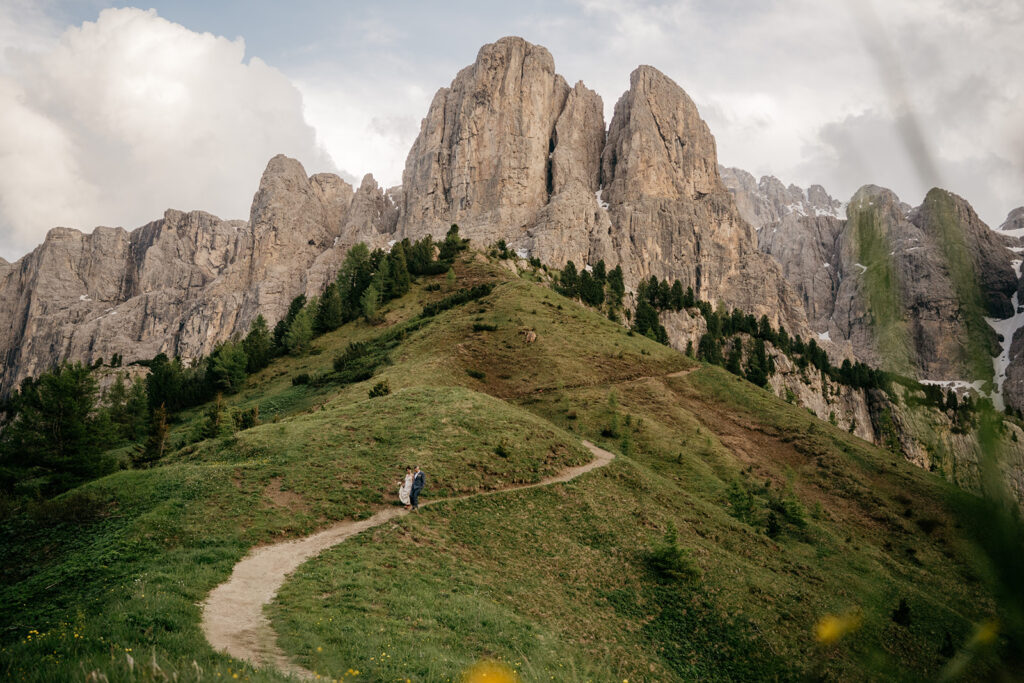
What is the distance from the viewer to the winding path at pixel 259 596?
39.1 ft

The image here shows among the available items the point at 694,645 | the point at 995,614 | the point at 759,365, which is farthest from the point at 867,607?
the point at 759,365

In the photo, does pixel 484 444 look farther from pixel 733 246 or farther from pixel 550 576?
pixel 733 246

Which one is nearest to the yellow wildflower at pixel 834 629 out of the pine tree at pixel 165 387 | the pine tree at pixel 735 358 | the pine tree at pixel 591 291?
the pine tree at pixel 165 387

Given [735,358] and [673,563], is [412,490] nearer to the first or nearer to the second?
[673,563]

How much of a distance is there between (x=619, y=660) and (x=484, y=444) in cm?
1665

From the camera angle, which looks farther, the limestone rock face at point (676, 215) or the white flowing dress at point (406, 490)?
the limestone rock face at point (676, 215)

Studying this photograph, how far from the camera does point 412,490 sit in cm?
2395

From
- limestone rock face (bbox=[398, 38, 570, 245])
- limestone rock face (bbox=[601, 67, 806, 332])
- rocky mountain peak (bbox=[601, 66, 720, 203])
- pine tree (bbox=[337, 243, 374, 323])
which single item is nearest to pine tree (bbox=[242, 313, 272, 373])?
pine tree (bbox=[337, 243, 374, 323])

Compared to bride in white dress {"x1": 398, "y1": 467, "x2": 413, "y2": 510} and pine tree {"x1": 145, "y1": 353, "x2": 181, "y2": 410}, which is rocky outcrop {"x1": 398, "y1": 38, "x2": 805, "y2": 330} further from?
bride in white dress {"x1": 398, "y1": 467, "x2": 413, "y2": 510}

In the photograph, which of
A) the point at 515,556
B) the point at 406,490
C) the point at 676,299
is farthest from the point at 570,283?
the point at 515,556

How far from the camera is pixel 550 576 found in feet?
70.0

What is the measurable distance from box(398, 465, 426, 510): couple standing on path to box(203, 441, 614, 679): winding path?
1.63 ft

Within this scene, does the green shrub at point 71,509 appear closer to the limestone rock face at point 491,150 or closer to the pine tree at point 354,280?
the pine tree at point 354,280

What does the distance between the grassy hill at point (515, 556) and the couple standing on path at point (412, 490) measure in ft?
2.69
